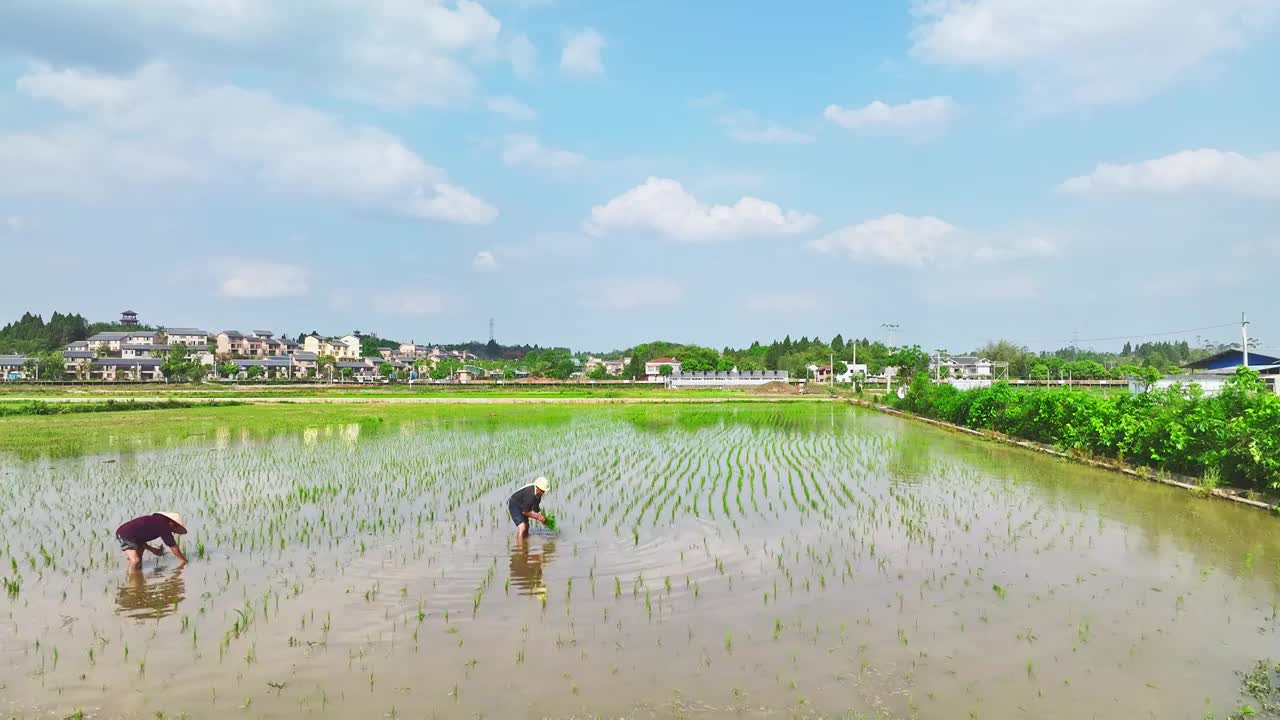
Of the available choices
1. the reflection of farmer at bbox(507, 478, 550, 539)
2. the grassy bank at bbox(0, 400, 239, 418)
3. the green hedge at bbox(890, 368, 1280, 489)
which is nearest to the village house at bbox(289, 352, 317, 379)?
the grassy bank at bbox(0, 400, 239, 418)

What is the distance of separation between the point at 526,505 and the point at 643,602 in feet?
9.58

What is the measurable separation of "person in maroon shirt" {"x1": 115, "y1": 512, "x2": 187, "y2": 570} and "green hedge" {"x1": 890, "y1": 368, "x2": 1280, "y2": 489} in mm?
15090

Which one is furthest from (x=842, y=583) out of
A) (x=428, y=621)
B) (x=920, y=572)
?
(x=428, y=621)

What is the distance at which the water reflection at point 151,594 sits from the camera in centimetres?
644

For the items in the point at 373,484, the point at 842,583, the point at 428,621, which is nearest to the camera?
the point at 428,621

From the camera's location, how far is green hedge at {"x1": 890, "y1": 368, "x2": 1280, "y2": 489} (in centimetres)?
1196

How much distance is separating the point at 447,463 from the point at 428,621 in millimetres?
10708

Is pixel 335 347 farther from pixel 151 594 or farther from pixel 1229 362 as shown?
pixel 151 594

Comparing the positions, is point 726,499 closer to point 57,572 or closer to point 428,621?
point 428,621

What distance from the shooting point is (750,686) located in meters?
4.96

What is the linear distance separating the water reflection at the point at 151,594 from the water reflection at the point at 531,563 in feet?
10.1

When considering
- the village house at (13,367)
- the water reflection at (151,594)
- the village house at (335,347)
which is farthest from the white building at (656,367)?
the water reflection at (151,594)

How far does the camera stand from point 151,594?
691cm

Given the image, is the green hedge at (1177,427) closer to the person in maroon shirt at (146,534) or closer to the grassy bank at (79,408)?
the person in maroon shirt at (146,534)
